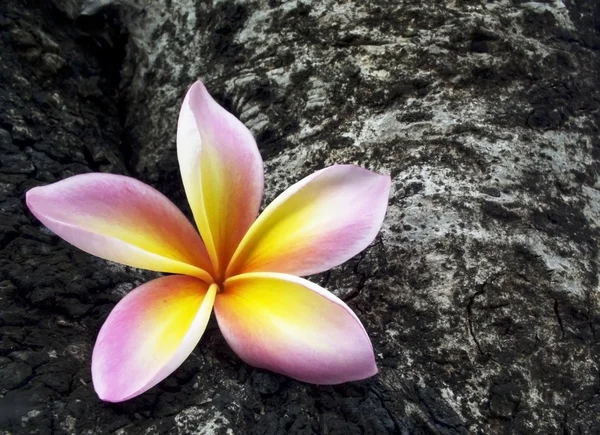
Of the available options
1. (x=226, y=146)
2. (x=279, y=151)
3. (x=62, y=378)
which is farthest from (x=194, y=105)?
(x=62, y=378)

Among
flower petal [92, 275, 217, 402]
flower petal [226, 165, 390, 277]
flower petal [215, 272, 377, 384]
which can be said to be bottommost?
flower petal [215, 272, 377, 384]

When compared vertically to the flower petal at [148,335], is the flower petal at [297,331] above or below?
below

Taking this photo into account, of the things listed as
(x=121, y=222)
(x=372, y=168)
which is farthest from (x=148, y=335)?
(x=372, y=168)

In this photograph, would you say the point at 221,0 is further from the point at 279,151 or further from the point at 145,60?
the point at 279,151

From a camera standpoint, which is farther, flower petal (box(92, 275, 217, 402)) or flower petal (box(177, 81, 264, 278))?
Result: flower petal (box(177, 81, 264, 278))

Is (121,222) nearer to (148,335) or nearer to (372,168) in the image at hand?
(148,335)
